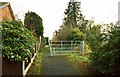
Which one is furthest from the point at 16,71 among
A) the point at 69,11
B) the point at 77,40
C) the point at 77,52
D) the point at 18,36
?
the point at 69,11

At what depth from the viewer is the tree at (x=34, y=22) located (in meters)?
27.9

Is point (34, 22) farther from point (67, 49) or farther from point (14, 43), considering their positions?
point (14, 43)

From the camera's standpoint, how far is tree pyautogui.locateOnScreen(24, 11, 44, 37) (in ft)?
91.5

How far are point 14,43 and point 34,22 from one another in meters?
19.0

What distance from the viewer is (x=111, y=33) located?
36.3 ft

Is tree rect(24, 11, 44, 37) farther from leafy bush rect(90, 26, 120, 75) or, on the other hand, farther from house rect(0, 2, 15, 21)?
leafy bush rect(90, 26, 120, 75)

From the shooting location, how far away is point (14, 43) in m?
9.78

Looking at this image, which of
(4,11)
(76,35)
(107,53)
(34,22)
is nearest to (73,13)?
(34,22)

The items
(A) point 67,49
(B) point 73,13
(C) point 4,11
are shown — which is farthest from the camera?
(B) point 73,13

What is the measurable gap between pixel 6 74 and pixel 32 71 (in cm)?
224

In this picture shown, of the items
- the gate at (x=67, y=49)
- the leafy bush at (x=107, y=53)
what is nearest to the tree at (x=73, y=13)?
the gate at (x=67, y=49)

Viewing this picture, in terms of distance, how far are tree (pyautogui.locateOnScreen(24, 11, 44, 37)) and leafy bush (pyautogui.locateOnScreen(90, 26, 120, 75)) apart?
17.3 meters

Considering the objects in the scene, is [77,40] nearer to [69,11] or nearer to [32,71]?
[32,71]

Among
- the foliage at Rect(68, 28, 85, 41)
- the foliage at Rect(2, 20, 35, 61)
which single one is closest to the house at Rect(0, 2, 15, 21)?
Answer: the foliage at Rect(2, 20, 35, 61)
